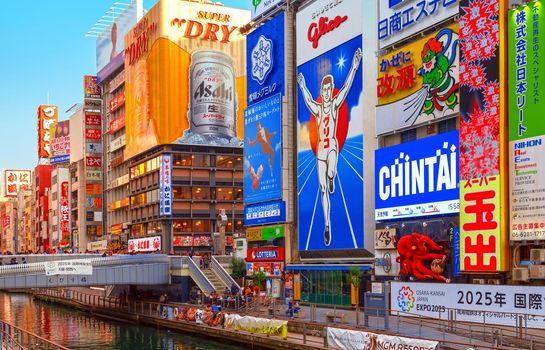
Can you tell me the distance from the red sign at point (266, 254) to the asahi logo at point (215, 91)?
147 ft

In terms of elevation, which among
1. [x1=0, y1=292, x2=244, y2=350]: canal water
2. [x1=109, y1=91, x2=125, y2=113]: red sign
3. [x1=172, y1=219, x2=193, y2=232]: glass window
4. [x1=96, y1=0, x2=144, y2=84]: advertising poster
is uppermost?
[x1=96, y1=0, x2=144, y2=84]: advertising poster

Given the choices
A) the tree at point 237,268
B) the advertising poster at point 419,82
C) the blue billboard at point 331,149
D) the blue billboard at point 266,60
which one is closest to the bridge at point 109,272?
the tree at point 237,268

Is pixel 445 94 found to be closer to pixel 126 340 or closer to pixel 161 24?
pixel 126 340

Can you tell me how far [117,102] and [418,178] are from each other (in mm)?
99985

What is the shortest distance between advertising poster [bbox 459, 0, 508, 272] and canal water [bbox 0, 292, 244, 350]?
16526 millimetres

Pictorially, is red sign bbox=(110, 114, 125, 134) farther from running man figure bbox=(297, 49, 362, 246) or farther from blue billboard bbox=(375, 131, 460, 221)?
blue billboard bbox=(375, 131, 460, 221)

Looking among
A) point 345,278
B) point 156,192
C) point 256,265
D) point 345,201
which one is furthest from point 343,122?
point 156,192

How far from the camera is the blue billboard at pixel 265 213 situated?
7925cm

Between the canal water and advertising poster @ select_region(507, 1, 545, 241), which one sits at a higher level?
advertising poster @ select_region(507, 1, 545, 241)

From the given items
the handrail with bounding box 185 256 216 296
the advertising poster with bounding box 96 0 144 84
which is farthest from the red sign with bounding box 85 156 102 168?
the handrail with bounding box 185 256 216 296

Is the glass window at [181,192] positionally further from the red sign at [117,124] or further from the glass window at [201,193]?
the red sign at [117,124]

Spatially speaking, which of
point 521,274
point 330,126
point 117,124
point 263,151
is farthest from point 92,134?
point 521,274

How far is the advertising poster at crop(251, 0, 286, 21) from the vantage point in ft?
273

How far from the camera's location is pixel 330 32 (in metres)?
72.2
